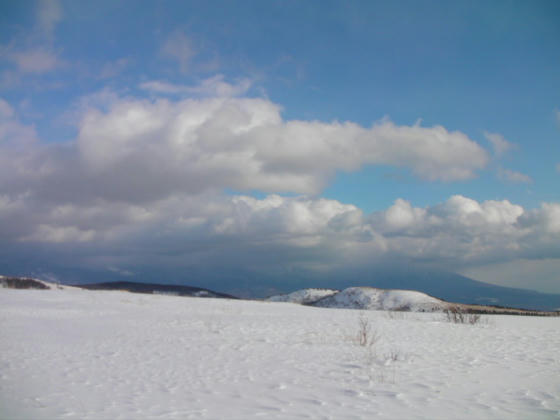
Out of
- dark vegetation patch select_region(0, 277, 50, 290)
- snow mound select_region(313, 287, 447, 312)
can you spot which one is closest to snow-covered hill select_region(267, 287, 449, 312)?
snow mound select_region(313, 287, 447, 312)

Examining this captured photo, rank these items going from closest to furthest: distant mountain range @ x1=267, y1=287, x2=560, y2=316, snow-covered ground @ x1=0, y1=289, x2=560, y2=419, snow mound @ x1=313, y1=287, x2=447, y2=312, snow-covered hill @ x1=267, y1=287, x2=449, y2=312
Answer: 1. snow-covered ground @ x1=0, y1=289, x2=560, y2=419
2. distant mountain range @ x1=267, y1=287, x2=560, y2=316
3. snow-covered hill @ x1=267, y1=287, x2=449, y2=312
4. snow mound @ x1=313, y1=287, x2=447, y2=312

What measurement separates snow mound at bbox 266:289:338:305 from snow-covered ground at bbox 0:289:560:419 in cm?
6161

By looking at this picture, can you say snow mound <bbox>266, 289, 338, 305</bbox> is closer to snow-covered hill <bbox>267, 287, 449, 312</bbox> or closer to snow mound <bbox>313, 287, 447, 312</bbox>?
snow-covered hill <bbox>267, 287, 449, 312</bbox>

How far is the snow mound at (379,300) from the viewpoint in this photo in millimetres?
60438

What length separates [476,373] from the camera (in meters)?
9.74

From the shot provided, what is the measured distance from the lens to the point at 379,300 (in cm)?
6431

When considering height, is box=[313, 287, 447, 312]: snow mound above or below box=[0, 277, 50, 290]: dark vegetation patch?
below

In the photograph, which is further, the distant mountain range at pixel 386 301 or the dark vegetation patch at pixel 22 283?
the distant mountain range at pixel 386 301

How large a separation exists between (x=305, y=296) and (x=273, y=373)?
72.9 m

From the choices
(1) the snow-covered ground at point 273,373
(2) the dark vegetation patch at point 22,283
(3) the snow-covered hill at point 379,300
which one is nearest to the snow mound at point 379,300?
(3) the snow-covered hill at point 379,300

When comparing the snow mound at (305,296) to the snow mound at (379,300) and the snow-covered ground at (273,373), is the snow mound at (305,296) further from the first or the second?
the snow-covered ground at (273,373)

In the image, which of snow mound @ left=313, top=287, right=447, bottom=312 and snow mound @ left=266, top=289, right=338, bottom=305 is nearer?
snow mound @ left=313, top=287, right=447, bottom=312

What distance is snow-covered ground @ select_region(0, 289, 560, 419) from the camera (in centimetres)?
718

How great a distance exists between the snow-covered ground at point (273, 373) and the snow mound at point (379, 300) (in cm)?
4439
